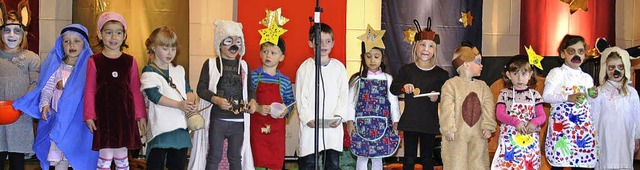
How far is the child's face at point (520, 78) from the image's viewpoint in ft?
15.9

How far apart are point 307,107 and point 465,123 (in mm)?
983

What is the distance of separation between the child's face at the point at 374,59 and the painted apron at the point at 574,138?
118cm

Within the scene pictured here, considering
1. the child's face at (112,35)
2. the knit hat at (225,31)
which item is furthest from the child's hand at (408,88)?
the child's face at (112,35)

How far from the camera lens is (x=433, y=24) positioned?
7.09m

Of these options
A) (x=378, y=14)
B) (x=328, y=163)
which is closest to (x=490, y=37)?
(x=378, y=14)

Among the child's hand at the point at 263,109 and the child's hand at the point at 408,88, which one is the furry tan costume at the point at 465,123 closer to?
the child's hand at the point at 408,88

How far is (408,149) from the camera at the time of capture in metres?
5.02

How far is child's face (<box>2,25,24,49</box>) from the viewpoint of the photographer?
16.3 feet

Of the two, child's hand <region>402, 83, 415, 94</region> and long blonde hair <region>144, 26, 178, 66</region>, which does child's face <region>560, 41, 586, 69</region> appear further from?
long blonde hair <region>144, 26, 178, 66</region>

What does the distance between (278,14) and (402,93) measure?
96 centimetres

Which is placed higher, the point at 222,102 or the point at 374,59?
the point at 374,59

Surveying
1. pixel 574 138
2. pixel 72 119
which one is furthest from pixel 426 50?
pixel 72 119

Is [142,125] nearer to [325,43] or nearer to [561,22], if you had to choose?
[325,43]

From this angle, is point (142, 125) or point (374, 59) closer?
point (142, 125)
